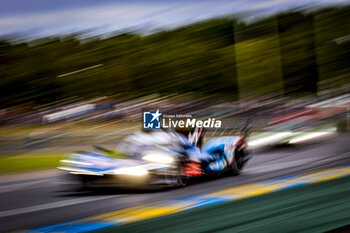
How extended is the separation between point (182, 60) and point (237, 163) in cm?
1125

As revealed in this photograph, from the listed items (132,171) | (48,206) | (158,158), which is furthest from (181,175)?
(48,206)

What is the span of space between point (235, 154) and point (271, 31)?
55.3 ft

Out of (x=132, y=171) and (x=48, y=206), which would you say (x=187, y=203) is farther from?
(x=48, y=206)

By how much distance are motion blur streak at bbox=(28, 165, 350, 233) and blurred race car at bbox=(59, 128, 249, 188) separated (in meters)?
0.39

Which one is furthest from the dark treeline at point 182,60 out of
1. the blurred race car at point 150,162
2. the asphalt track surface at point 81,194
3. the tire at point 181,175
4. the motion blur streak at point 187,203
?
the motion blur streak at point 187,203

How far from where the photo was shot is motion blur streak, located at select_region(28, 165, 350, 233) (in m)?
3.02

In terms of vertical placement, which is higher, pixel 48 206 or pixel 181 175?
pixel 181 175

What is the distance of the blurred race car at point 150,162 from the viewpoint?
4.09 m

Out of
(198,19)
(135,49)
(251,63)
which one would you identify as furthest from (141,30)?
(251,63)

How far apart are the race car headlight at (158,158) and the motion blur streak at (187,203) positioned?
458mm

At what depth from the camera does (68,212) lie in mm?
3482

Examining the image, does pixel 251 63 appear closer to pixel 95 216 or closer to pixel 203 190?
pixel 203 190

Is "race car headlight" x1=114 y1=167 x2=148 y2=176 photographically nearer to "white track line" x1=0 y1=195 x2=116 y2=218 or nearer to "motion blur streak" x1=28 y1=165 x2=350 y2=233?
"white track line" x1=0 y1=195 x2=116 y2=218

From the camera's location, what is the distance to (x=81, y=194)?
13.4ft
